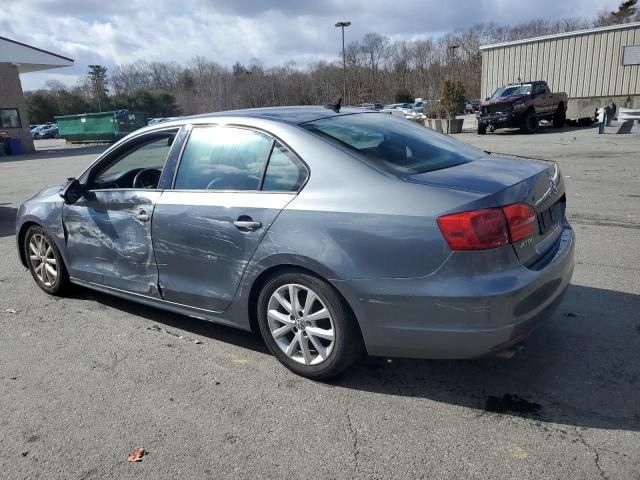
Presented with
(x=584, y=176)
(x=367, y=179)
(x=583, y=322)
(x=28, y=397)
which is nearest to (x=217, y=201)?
(x=367, y=179)

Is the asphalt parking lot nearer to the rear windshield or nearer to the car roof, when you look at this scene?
the rear windshield

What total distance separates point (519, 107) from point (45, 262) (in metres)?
21.4

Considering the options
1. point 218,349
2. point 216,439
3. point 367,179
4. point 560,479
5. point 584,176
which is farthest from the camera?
point 584,176

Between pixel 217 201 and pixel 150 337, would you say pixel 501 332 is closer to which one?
pixel 217 201

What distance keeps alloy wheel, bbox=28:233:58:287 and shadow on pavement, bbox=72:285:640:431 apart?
6.31ft

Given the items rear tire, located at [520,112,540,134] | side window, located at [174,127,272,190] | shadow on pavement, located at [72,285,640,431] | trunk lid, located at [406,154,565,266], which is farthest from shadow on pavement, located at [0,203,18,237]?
rear tire, located at [520,112,540,134]

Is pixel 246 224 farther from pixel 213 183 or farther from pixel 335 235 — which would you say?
pixel 335 235

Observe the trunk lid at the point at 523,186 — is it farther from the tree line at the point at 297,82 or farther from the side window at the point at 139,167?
the tree line at the point at 297,82

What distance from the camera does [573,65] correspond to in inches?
1096

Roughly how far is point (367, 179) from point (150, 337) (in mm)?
2207

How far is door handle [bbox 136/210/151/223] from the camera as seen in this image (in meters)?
3.88

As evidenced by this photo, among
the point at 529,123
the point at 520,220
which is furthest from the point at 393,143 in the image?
the point at 529,123

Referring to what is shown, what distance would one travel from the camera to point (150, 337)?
4094 millimetres

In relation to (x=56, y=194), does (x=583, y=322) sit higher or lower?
lower
